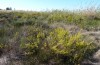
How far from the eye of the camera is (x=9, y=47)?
5.50 metres

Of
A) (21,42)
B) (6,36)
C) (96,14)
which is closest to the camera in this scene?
(21,42)

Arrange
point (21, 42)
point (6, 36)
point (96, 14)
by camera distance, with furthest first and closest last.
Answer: point (96, 14), point (6, 36), point (21, 42)

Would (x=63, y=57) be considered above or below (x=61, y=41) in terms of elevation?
below

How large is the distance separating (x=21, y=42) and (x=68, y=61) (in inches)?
41.8

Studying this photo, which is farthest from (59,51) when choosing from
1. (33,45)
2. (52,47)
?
(33,45)

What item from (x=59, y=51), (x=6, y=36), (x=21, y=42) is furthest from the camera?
(x=6, y=36)

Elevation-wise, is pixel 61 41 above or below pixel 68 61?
above

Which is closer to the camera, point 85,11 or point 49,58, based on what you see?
point 49,58

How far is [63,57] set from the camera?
5359mm

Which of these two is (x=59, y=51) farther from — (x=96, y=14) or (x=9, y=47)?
(x=96, y=14)

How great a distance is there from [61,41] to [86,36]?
126 cm

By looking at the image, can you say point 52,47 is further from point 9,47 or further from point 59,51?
point 9,47

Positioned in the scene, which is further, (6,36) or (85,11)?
(85,11)

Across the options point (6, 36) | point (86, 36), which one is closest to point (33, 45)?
point (6, 36)
